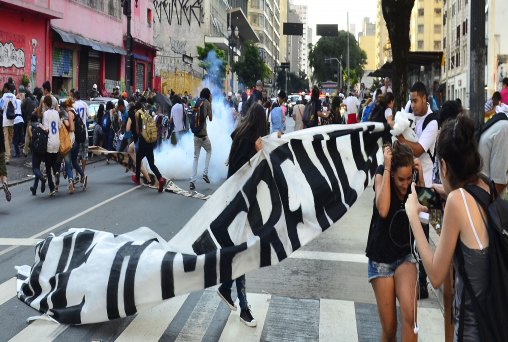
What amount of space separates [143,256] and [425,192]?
253cm

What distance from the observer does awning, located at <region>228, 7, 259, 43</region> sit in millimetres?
86825

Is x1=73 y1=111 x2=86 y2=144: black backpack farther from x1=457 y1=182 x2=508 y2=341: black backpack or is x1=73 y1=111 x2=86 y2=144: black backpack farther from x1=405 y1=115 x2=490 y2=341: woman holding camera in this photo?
x1=457 y1=182 x2=508 y2=341: black backpack

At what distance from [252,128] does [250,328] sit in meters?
1.82

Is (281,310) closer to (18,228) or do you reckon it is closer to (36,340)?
(36,340)

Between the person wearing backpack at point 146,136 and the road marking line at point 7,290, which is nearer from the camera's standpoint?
the road marking line at point 7,290

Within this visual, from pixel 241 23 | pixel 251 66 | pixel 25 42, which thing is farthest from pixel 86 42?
pixel 241 23

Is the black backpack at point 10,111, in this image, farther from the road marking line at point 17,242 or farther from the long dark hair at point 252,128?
the long dark hair at point 252,128

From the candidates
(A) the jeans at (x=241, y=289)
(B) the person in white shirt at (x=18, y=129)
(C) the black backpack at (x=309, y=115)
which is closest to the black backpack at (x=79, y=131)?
(C) the black backpack at (x=309, y=115)

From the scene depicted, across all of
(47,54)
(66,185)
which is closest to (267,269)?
(66,185)

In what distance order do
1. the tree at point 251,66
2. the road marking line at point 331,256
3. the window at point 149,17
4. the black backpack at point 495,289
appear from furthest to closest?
the tree at point 251,66, the window at point 149,17, the road marking line at point 331,256, the black backpack at point 495,289

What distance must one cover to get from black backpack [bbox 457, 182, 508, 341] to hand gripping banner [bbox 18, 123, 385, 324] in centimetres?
283

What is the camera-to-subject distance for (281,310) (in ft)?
20.8

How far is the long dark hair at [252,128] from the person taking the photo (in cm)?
629

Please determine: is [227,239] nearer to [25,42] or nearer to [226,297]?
[226,297]
